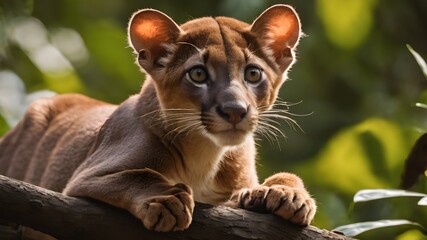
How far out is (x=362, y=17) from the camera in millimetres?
7383

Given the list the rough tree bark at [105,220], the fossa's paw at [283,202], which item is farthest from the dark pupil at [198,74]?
the rough tree bark at [105,220]

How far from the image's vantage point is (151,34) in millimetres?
4609

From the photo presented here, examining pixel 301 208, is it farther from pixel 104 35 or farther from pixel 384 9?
pixel 384 9

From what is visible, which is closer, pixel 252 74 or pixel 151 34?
pixel 252 74

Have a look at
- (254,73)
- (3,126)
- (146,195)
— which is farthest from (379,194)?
(3,126)

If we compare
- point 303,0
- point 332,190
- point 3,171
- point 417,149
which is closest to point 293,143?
point 303,0

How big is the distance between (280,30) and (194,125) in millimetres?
684

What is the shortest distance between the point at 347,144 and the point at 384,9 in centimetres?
245

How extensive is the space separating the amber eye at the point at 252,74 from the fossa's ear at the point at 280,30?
26cm

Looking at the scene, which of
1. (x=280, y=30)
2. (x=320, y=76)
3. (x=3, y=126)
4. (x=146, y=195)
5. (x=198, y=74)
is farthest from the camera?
(x=320, y=76)

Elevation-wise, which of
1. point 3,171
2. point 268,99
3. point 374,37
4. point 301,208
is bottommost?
point 3,171

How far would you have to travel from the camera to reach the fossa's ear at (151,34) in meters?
4.56

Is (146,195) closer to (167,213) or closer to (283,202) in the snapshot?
(167,213)

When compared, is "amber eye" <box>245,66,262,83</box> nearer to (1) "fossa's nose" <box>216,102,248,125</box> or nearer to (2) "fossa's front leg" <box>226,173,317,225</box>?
(1) "fossa's nose" <box>216,102,248,125</box>
